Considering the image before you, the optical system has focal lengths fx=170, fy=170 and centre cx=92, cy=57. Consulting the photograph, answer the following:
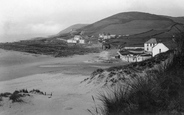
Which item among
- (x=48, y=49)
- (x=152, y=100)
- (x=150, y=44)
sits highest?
(x=150, y=44)

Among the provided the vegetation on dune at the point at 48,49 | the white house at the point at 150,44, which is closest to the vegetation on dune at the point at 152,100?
the vegetation on dune at the point at 48,49

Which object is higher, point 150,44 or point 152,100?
point 150,44

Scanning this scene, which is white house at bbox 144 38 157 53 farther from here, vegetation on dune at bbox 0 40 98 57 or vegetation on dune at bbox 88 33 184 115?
vegetation on dune at bbox 88 33 184 115

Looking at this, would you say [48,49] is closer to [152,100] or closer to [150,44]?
[150,44]

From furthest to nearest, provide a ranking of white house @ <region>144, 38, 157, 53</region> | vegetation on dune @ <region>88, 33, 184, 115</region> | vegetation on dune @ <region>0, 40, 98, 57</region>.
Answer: vegetation on dune @ <region>0, 40, 98, 57</region>, white house @ <region>144, 38, 157, 53</region>, vegetation on dune @ <region>88, 33, 184, 115</region>

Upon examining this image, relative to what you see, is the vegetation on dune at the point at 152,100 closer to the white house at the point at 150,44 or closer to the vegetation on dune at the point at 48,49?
the vegetation on dune at the point at 48,49

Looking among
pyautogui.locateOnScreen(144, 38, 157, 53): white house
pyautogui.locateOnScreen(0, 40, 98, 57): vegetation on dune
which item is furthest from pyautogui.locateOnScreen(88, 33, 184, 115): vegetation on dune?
pyautogui.locateOnScreen(144, 38, 157, 53): white house

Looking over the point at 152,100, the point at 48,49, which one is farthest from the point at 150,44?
the point at 152,100

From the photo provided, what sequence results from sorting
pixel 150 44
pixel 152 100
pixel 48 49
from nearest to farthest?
1. pixel 152 100
2. pixel 150 44
3. pixel 48 49

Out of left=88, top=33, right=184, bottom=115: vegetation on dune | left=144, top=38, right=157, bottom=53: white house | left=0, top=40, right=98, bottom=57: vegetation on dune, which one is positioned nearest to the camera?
left=88, top=33, right=184, bottom=115: vegetation on dune

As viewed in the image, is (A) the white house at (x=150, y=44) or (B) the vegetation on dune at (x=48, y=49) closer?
(A) the white house at (x=150, y=44)

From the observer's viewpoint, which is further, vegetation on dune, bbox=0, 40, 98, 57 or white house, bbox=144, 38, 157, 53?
vegetation on dune, bbox=0, 40, 98, 57
